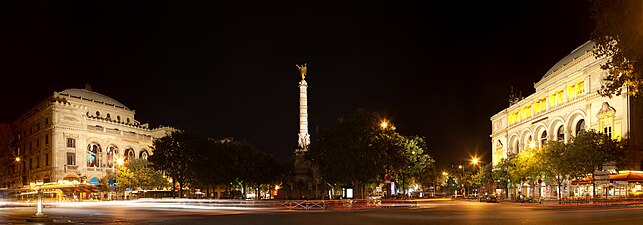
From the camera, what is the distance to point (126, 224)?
24812mm

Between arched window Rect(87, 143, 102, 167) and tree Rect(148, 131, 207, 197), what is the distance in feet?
142

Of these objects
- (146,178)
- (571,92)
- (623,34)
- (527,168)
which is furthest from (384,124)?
(146,178)

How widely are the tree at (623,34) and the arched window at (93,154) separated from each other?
346 ft

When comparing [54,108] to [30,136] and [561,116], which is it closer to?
[30,136]

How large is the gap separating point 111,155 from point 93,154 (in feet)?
21.4

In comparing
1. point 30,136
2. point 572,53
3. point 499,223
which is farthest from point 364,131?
point 30,136

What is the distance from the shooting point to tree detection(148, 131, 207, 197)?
72.4 meters

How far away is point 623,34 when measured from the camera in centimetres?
1880

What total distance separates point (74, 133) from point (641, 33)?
106 meters

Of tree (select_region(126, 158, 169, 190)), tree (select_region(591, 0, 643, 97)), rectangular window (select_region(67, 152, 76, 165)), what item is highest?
tree (select_region(591, 0, 643, 97))

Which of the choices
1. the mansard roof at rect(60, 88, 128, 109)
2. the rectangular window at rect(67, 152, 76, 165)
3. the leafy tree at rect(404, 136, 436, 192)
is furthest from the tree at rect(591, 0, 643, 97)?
the mansard roof at rect(60, 88, 128, 109)

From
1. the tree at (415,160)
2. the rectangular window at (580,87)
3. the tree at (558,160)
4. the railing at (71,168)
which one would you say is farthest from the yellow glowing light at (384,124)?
the railing at (71,168)

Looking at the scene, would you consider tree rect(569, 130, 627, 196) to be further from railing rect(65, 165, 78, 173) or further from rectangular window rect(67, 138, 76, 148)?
rectangular window rect(67, 138, 76, 148)

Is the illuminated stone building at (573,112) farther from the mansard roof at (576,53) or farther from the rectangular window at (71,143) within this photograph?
the rectangular window at (71,143)
